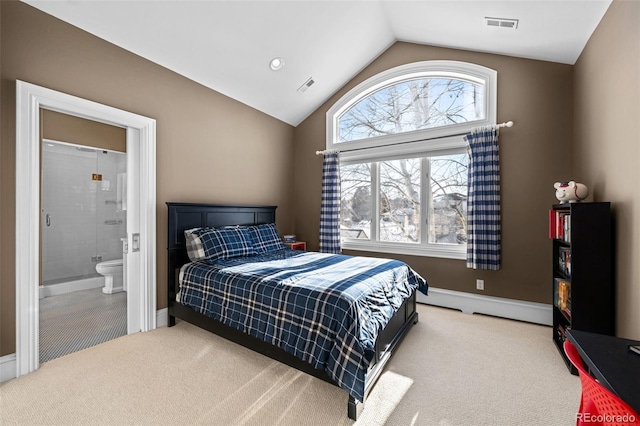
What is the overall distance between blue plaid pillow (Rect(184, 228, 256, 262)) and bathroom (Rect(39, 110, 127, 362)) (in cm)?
117

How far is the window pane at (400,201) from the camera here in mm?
3866

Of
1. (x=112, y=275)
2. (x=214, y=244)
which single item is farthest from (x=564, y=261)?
(x=112, y=275)

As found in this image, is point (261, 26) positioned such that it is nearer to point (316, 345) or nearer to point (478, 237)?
point (316, 345)

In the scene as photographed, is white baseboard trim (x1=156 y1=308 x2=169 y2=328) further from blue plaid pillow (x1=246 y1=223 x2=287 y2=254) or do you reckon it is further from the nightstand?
the nightstand

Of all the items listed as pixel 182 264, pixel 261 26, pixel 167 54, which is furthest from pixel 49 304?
pixel 261 26

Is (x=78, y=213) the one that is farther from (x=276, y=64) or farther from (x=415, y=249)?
(x=415, y=249)

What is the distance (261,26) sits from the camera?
9.30 feet

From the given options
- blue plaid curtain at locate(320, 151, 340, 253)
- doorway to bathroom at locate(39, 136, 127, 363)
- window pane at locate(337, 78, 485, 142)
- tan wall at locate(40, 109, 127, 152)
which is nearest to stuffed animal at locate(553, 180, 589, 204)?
window pane at locate(337, 78, 485, 142)

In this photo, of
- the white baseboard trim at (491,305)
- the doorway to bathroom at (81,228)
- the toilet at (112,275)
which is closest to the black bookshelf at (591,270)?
the white baseboard trim at (491,305)

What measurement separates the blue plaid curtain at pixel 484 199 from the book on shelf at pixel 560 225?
1.99ft

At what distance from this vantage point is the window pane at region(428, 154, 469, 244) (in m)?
3.55

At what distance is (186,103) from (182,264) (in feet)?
5.81

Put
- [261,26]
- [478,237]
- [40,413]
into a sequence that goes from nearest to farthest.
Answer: [40,413] < [261,26] < [478,237]

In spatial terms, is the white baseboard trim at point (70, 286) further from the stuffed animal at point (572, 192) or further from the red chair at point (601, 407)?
the stuffed animal at point (572, 192)
